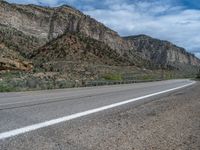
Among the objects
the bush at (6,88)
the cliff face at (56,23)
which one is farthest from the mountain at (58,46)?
the bush at (6,88)

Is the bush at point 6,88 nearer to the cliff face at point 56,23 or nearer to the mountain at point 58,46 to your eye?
the mountain at point 58,46

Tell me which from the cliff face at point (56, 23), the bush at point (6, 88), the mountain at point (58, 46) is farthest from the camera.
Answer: the cliff face at point (56, 23)

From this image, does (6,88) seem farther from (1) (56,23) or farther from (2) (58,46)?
(1) (56,23)

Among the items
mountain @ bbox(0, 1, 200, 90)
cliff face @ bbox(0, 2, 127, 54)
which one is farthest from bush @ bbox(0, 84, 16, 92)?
cliff face @ bbox(0, 2, 127, 54)

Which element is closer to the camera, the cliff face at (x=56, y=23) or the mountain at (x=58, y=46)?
the mountain at (x=58, y=46)

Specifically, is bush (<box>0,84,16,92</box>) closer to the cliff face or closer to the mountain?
the mountain

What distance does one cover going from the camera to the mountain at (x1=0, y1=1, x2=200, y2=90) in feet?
206

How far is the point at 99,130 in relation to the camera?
27.2 ft

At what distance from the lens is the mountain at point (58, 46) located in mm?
62656

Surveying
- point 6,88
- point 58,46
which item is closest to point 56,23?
point 58,46

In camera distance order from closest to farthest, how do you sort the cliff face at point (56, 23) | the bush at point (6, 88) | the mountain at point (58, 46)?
the bush at point (6, 88), the mountain at point (58, 46), the cliff face at point (56, 23)

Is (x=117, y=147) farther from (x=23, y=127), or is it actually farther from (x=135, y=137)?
(x=23, y=127)

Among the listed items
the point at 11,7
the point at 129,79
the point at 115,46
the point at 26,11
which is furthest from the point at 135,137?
the point at 115,46

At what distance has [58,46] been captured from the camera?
103375 millimetres
